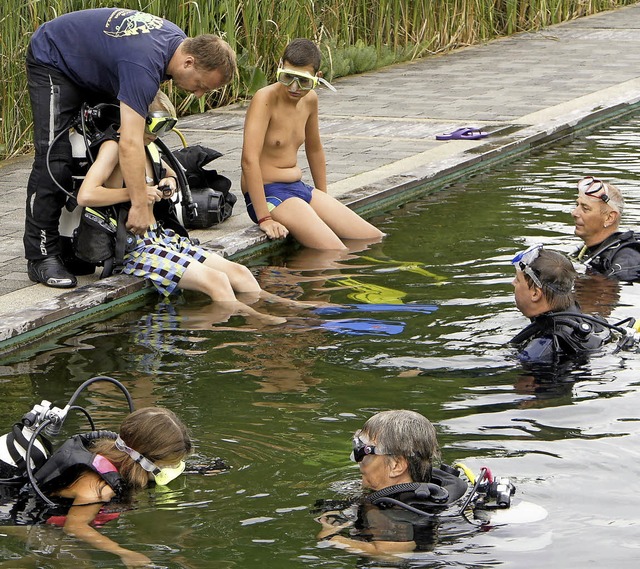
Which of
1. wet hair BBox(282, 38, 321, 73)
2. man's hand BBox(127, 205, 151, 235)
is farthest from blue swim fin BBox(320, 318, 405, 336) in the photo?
wet hair BBox(282, 38, 321, 73)

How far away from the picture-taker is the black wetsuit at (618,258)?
26.7 feet

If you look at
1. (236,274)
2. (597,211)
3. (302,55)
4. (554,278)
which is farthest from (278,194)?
(554,278)

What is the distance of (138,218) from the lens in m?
7.73

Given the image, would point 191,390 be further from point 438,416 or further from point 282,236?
point 282,236

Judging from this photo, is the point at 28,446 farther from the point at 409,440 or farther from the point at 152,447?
the point at 409,440

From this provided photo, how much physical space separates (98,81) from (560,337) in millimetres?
3168

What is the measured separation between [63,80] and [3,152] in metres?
4.13

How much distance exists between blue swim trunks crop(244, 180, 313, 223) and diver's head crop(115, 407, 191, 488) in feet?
14.0

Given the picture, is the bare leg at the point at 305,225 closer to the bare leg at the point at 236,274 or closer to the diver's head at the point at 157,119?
the bare leg at the point at 236,274

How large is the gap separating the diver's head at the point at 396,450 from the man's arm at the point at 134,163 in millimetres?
3234

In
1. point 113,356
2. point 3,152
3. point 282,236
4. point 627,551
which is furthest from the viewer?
point 3,152

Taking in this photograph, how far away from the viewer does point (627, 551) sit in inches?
183

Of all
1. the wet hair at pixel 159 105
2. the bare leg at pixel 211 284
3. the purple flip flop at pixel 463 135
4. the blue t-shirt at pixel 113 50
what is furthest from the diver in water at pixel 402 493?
the purple flip flop at pixel 463 135

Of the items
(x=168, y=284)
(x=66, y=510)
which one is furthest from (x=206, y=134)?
(x=66, y=510)
